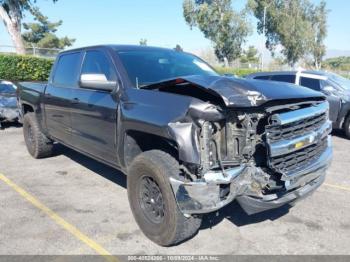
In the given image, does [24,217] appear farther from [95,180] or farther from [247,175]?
[247,175]

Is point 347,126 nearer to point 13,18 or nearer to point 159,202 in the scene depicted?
point 159,202

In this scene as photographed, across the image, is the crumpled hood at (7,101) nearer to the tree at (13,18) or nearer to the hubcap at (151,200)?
the hubcap at (151,200)

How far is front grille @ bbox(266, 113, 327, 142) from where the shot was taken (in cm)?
319

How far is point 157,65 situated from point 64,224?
210 cm

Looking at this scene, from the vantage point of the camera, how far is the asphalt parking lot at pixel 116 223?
3572 mm

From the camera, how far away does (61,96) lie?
5.35m

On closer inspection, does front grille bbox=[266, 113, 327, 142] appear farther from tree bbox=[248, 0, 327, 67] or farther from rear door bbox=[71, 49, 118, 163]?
tree bbox=[248, 0, 327, 67]

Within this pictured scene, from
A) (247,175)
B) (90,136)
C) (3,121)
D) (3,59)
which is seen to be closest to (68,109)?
(90,136)

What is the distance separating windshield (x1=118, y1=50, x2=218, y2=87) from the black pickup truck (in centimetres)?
2

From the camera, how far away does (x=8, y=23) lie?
22812 millimetres

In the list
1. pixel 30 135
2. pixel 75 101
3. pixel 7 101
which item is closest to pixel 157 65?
pixel 75 101

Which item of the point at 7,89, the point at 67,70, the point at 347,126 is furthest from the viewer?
the point at 7,89

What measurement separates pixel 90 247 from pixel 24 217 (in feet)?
3.71

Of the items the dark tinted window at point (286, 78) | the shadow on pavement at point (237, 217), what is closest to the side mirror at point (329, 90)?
the dark tinted window at point (286, 78)
